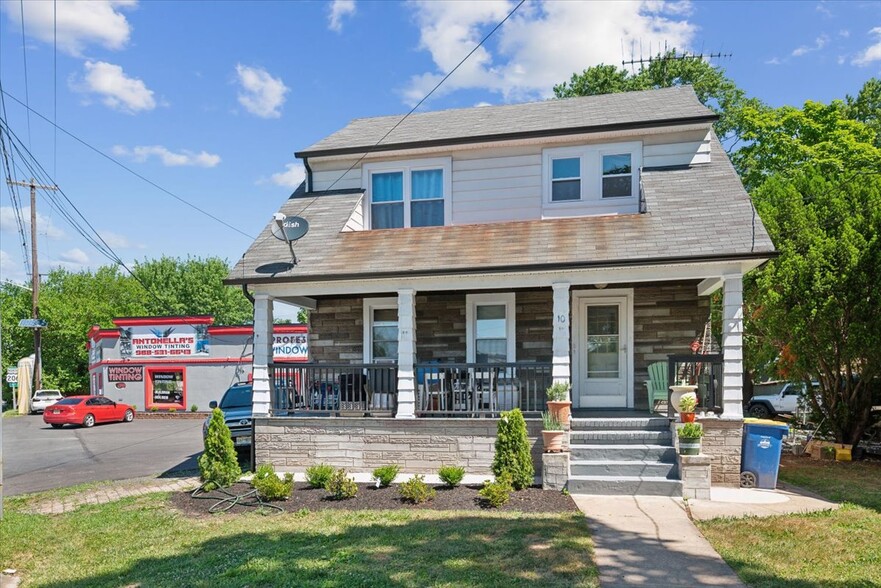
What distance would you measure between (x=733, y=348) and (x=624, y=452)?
217 cm

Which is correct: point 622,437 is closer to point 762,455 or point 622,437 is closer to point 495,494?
point 762,455

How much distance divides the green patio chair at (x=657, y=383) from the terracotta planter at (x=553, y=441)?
2401 millimetres

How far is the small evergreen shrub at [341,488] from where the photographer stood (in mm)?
8375

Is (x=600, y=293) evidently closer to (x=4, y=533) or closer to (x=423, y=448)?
(x=423, y=448)

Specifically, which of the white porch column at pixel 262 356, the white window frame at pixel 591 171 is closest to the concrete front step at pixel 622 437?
the white window frame at pixel 591 171

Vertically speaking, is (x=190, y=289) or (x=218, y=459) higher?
(x=190, y=289)

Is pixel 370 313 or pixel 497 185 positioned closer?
pixel 497 185

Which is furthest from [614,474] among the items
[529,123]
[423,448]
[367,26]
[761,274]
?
[367,26]

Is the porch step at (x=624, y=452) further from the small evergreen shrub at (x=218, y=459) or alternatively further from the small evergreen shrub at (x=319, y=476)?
the small evergreen shrub at (x=218, y=459)

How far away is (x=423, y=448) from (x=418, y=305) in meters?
3.10

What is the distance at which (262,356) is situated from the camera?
10.5m

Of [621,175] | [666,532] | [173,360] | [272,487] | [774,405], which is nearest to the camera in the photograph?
[666,532]

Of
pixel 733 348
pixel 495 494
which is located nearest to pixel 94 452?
pixel 495 494

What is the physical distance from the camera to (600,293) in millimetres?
11305
